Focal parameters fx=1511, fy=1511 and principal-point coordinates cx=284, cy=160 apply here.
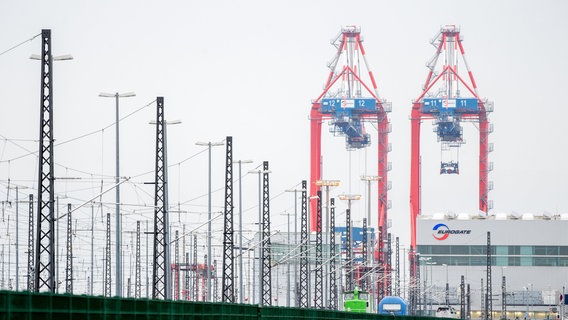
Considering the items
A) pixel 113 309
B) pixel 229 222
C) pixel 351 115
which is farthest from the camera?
pixel 351 115

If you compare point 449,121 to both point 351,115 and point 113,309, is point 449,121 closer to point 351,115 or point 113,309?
point 351,115

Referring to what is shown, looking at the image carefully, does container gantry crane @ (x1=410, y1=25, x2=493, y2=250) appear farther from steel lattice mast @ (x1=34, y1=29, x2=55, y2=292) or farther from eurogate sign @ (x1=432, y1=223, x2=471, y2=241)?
steel lattice mast @ (x1=34, y1=29, x2=55, y2=292)

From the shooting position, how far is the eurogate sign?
199 metres

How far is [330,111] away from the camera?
187625 mm

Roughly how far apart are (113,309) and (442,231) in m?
173

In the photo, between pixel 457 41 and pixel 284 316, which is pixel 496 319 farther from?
pixel 284 316

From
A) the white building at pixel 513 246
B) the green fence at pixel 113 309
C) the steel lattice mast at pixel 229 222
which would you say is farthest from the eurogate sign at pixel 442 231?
the green fence at pixel 113 309

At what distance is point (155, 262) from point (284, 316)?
8.86 metres

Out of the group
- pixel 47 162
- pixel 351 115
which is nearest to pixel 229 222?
pixel 47 162

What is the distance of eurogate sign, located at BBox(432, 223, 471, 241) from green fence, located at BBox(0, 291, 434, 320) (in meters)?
155

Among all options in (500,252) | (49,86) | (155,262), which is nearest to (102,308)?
(49,86)

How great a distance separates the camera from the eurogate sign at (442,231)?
19854cm

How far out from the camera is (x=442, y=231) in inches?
7830

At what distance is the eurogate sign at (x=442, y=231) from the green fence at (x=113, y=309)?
507 feet
